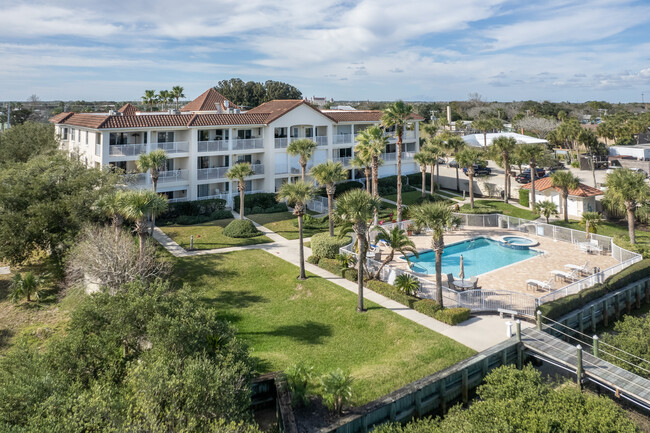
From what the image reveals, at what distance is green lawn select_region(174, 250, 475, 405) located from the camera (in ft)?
53.6

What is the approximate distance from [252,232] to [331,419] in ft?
71.2

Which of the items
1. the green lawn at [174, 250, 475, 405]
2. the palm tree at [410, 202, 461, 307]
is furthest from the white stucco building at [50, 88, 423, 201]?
the palm tree at [410, 202, 461, 307]

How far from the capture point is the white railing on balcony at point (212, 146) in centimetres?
4050

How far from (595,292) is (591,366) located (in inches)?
274

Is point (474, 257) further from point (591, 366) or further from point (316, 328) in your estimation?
point (316, 328)

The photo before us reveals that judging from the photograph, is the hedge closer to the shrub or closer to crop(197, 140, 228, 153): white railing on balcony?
the shrub

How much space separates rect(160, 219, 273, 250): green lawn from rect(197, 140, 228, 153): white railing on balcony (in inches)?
323

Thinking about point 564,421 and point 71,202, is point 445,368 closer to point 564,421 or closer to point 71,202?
point 564,421

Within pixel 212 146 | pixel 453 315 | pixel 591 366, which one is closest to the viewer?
pixel 591 366

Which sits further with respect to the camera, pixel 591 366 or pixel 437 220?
pixel 437 220

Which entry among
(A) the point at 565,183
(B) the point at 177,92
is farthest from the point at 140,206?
(B) the point at 177,92

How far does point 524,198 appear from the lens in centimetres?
4472

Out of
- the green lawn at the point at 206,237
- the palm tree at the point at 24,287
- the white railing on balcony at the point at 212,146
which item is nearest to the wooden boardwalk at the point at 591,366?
the green lawn at the point at 206,237

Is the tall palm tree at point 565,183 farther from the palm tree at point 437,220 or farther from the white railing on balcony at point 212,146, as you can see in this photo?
the white railing on balcony at point 212,146
